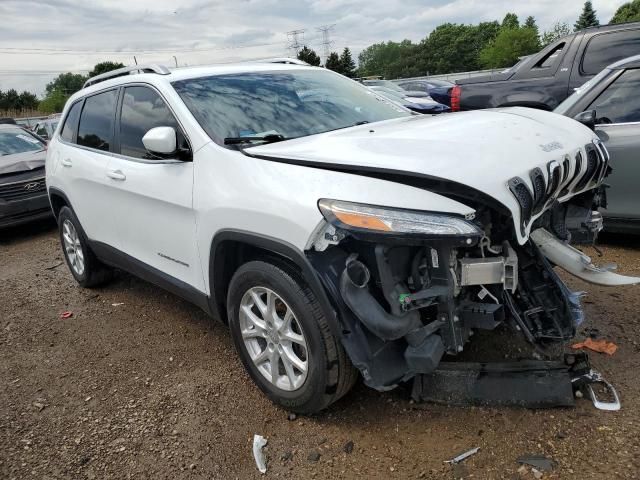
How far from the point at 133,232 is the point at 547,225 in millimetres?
2672

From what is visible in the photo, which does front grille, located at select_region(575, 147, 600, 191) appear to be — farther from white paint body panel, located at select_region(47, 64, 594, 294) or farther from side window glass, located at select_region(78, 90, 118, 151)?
side window glass, located at select_region(78, 90, 118, 151)

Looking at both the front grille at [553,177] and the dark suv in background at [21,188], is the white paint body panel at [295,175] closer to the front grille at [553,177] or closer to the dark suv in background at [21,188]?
the front grille at [553,177]

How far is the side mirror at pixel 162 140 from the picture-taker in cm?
290

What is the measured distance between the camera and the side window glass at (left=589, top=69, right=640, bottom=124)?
175 inches

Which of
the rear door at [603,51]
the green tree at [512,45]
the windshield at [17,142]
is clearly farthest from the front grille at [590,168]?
the green tree at [512,45]

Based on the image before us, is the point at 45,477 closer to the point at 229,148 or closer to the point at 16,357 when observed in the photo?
the point at 16,357

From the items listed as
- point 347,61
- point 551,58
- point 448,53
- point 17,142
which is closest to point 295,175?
point 551,58

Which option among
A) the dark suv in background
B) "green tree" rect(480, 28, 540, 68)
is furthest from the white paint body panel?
"green tree" rect(480, 28, 540, 68)

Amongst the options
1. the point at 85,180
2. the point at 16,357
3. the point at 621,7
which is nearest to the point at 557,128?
the point at 85,180

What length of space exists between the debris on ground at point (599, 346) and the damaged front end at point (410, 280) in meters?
0.91

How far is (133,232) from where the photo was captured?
3729 millimetres


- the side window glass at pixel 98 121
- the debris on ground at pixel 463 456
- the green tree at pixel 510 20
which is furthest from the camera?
the green tree at pixel 510 20

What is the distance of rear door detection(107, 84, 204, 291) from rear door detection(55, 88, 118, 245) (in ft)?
0.59

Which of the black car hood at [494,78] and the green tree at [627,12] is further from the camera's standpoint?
the green tree at [627,12]
